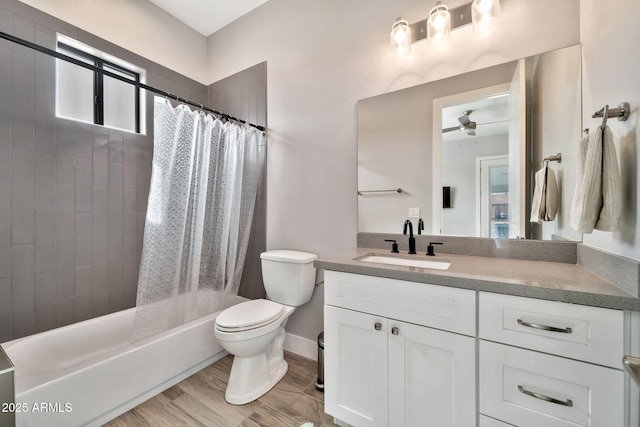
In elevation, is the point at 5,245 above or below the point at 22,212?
below

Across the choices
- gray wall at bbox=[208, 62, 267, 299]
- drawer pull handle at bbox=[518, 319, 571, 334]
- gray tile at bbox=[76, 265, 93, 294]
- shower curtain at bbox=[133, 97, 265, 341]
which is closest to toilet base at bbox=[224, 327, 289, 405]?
shower curtain at bbox=[133, 97, 265, 341]

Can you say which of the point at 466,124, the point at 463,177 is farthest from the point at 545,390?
the point at 466,124

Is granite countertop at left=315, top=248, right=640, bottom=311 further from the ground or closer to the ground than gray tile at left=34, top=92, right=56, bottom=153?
closer to the ground

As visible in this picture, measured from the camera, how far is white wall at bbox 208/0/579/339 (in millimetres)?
1469

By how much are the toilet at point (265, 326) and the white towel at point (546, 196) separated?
1.33 metres

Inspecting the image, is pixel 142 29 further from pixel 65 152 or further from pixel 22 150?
pixel 22 150

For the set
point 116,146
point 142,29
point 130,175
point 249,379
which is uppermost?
point 142,29

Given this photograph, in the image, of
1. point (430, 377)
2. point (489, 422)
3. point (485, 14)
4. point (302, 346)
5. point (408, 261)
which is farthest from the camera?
point (302, 346)

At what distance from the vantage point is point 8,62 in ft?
5.09

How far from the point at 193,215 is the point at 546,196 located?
2026mm

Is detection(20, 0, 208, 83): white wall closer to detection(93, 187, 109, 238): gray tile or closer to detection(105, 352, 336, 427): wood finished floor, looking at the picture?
detection(93, 187, 109, 238): gray tile

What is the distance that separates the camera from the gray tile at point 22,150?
157 centimetres

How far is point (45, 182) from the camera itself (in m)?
1.69

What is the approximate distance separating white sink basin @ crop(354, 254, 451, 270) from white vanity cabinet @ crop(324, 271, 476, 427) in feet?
0.82
